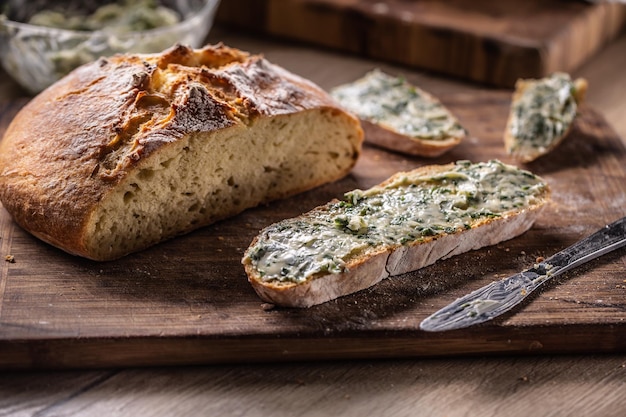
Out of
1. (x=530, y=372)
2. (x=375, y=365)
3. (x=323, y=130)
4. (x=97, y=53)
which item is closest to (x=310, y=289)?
(x=375, y=365)

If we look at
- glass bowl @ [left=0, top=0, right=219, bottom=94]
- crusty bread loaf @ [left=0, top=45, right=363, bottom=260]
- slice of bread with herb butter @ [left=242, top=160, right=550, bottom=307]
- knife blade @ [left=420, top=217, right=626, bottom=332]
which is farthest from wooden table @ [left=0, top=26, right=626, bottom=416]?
glass bowl @ [left=0, top=0, right=219, bottom=94]

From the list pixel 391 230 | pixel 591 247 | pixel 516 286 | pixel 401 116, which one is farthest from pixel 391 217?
pixel 401 116

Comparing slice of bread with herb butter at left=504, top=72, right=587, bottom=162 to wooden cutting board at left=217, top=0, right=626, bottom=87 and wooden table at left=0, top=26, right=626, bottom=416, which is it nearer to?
wooden cutting board at left=217, top=0, right=626, bottom=87

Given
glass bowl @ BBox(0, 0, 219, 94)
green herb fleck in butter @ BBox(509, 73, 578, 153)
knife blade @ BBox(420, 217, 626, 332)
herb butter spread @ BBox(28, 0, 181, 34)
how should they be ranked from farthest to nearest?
herb butter spread @ BBox(28, 0, 181, 34), glass bowl @ BBox(0, 0, 219, 94), green herb fleck in butter @ BBox(509, 73, 578, 153), knife blade @ BBox(420, 217, 626, 332)

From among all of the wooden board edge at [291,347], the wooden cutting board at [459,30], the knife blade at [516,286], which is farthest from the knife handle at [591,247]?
the wooden cutting board at [459,30]

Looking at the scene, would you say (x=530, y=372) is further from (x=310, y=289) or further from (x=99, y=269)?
(x=99, y=269)

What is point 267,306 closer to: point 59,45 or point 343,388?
point 343,388

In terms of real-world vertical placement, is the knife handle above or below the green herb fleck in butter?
below
